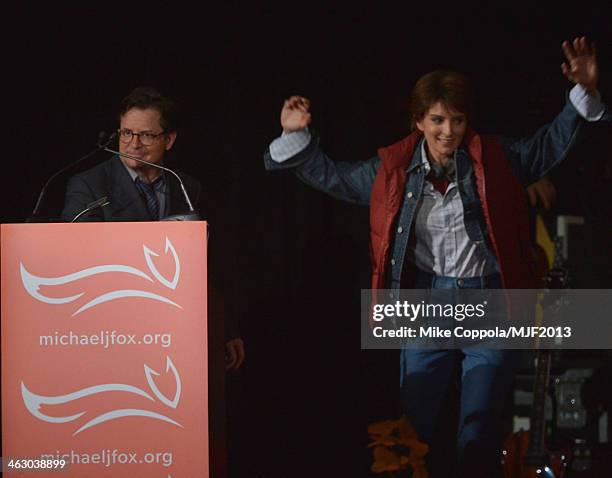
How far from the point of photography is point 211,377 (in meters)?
2.75

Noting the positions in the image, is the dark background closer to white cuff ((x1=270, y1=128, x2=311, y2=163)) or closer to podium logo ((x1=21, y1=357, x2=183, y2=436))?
white cuff ((x1=270, y1=128, x2=311, y2=163))

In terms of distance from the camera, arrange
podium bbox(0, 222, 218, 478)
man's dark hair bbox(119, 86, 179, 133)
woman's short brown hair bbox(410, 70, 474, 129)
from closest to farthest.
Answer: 1. podium bbox(0, 222, 218, 478)
2. woman's short brown hair bbox(410, 70, 474, 129)
3. man's dark hair bbox(119, 86, 179, 133)

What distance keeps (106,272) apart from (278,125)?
145 cm

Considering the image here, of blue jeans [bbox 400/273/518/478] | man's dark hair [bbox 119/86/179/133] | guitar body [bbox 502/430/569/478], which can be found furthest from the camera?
man's dark hair [bbox 119/86/179/133]

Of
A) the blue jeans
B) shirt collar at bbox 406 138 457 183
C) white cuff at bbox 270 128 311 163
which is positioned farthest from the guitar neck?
white cuff at bbox 270 128 311 163

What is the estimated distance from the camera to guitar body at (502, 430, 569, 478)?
3281 mm

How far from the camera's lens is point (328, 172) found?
Answer: 3.69m

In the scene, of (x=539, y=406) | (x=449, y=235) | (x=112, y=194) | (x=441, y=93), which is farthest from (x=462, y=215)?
(x=112, y=194)

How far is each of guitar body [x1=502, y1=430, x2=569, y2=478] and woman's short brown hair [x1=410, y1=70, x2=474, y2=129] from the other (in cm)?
153

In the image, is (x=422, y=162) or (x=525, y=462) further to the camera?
(x=422, y=162)

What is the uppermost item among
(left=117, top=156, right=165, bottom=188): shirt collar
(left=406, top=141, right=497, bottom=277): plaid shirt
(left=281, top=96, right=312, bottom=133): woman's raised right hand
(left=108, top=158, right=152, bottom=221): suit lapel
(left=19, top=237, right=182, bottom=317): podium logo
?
(left=281, top=96, right=312, bottom=133): woman's raised right hand

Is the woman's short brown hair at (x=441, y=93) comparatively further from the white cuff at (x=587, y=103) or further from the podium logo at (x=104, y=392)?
the podium logo at (x=104, y=392)

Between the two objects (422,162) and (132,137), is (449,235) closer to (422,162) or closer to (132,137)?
(422,162)

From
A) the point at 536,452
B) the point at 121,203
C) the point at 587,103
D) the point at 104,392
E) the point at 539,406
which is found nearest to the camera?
the point at 104,392
